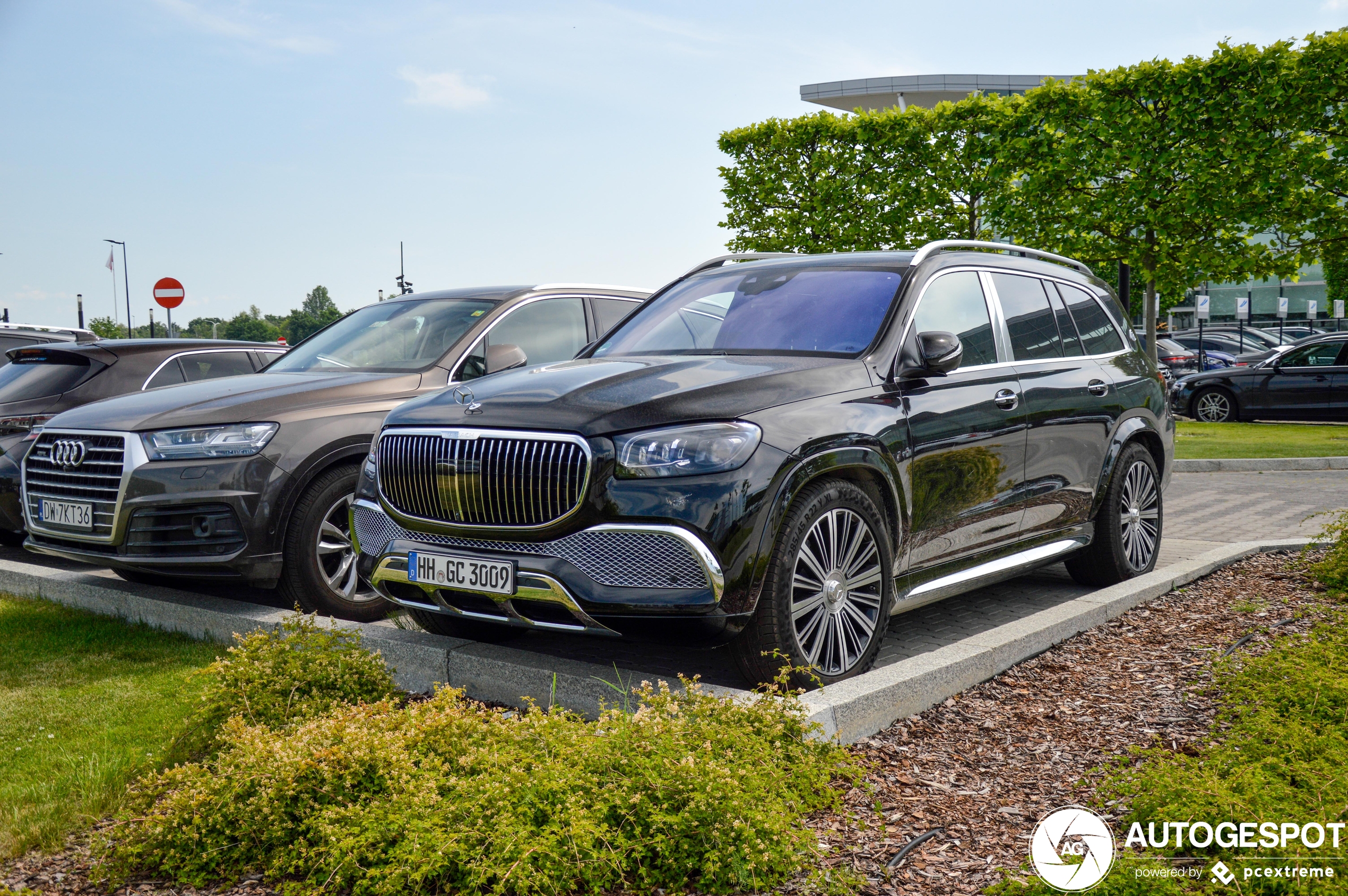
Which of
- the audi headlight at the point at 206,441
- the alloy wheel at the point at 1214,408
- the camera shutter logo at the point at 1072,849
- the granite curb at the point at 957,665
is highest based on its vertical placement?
the audi headlight at the point at 206,441

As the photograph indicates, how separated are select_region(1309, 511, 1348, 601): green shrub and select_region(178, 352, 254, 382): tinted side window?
289 inches

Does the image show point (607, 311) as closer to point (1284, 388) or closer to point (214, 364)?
point (214, 364)

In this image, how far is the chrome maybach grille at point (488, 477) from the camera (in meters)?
4.18

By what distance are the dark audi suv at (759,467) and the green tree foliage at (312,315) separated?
3007 inches

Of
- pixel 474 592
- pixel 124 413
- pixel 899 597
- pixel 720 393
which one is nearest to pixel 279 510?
pixel 124 413

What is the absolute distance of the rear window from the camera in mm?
8289

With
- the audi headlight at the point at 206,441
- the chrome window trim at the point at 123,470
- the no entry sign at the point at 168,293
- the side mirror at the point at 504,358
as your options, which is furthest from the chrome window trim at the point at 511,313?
the no entry sign at the point at 168,293

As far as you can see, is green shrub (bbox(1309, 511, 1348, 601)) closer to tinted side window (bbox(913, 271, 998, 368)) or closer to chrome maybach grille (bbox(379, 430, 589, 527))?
tinted side window (bbox(913, 271, 998, 368))

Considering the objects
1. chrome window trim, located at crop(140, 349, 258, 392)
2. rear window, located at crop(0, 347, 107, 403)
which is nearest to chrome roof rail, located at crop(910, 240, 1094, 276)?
chrome window trim, located at crop(140, 349, 258, 392)

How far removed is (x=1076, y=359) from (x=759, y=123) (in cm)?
2301

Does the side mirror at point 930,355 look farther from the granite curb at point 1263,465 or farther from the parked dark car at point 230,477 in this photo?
the granite curb at point 1263,465

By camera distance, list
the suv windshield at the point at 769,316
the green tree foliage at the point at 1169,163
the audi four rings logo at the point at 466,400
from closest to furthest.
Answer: the audi four rings logo at the point at 466,400 → the suv windshield at the point at 769,316 → the green tree foliage at the point at 1169,163

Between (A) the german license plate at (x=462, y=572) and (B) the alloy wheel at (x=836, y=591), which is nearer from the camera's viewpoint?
(A) the german license plate at (x=462, y=572)

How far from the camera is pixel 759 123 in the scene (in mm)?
28219
